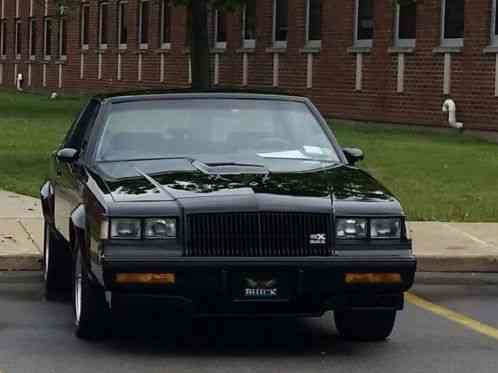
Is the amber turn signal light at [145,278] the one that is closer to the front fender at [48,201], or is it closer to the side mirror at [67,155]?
the side mirror at [67,155]

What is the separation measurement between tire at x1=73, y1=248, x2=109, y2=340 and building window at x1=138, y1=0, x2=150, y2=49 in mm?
36973

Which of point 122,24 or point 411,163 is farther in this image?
point 122,24

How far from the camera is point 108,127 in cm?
1061

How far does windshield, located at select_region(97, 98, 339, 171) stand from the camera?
10344 mm

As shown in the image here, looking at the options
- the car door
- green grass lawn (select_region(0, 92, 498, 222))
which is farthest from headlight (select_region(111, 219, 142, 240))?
green grass lawn (select_region(0, 92, 498, 222))

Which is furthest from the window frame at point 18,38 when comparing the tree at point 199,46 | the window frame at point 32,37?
the tree at point 199,46

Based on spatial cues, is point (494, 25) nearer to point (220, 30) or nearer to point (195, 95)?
point (220, 30)

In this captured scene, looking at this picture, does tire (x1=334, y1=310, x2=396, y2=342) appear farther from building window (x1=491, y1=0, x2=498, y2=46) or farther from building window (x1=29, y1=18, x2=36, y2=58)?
building window (x1=29, y1=18, x2=36, y2=58)

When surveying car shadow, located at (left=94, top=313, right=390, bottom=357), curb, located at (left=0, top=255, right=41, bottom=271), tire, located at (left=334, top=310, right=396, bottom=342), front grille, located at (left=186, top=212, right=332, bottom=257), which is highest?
front grille, located at (left=186, top=212, right=332, bottom=257)

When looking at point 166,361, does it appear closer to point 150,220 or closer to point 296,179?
point 150,220

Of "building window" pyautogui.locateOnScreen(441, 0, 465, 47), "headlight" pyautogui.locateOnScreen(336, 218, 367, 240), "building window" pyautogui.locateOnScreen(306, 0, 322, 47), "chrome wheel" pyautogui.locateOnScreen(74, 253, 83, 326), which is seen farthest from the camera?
"building window" pyautogui.locateOnScreen(306, 0, 322, 47)

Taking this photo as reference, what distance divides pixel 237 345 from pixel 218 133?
1566 mm

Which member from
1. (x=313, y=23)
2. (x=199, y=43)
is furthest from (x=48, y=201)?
(x=313, y=23)

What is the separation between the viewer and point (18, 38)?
204 ft
